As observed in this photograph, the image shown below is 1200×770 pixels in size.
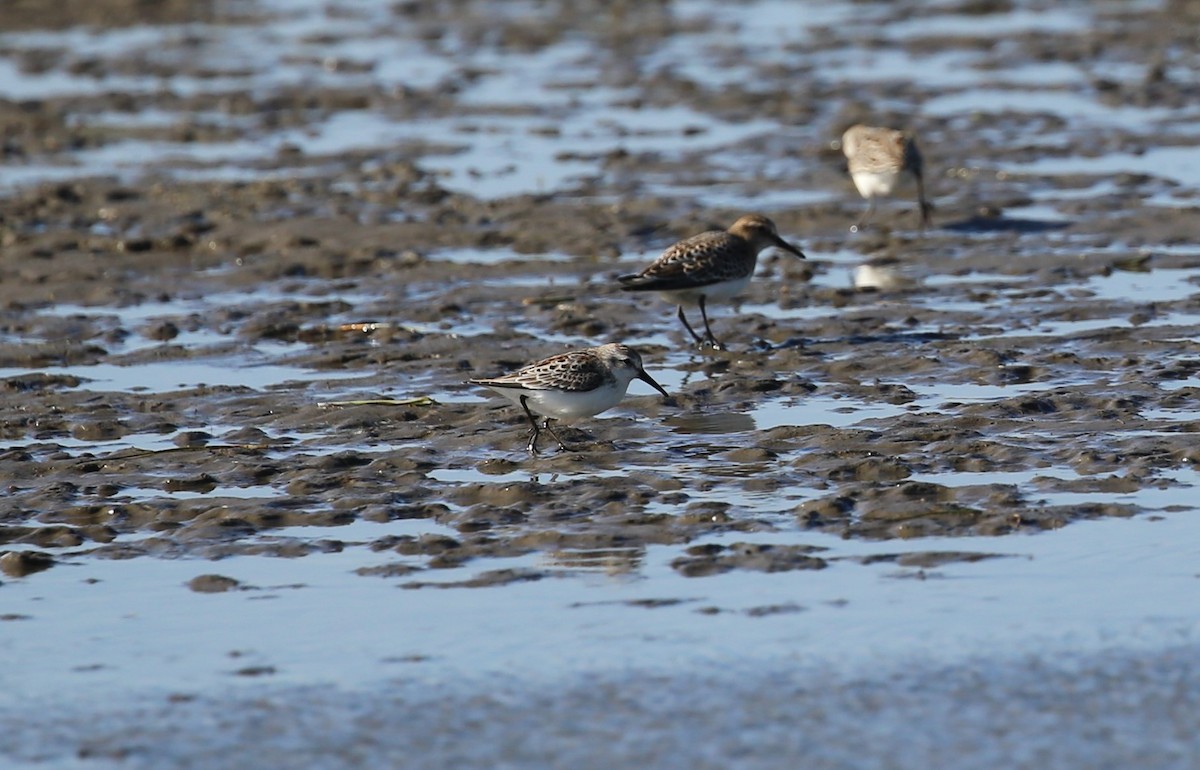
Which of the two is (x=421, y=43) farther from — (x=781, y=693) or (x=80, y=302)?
(x=781, y=693)

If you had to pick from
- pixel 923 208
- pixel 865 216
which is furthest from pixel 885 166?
pixel 865 216

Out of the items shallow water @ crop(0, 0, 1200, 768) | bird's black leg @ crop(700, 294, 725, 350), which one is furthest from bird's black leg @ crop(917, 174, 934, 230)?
bird's black leg @ crop(700, 294, 725, 350)

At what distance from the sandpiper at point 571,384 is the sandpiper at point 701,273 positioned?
8.12 ft

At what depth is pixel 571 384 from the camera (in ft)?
36.4

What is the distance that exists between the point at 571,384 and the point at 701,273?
306cm

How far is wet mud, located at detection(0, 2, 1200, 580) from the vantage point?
32.9 feet

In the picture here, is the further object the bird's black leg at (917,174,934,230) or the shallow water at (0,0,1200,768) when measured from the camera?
the bird's black leg at (917,174,934,230)

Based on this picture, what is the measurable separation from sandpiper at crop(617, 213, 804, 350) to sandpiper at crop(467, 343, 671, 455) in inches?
97.4

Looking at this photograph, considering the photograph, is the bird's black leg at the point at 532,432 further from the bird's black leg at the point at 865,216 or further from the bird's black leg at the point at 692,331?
the bird's black leg at the point at 865,216

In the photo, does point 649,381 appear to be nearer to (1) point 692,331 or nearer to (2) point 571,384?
(2) point 571,384

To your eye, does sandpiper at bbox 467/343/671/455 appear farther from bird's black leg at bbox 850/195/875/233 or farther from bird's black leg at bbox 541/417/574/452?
bird's black leg at bbox 850/195/875/233

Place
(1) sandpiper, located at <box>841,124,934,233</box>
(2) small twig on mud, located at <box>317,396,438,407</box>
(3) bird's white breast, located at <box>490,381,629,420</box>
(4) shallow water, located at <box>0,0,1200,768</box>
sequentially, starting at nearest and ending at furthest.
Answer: (4) shallow water, located at <box>0,0,1200,768</box> → (3) bird's white breast, located at <box>490,381,629,420</box> → (2) small twig on mud, located at <box>317,396,438,407</box> → (1) sandpiper, located at <box>841,124,934,233</box>

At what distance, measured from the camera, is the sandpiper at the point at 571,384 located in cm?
1112

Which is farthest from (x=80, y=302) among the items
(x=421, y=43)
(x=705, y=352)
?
(x=421, y=43)
